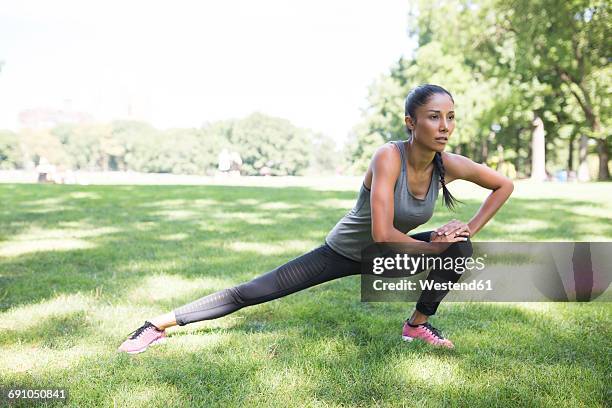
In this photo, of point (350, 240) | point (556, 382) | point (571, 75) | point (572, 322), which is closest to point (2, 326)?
point (350, 240)

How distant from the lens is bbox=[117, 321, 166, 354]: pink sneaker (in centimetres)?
359

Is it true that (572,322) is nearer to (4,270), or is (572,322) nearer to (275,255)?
(275,255)

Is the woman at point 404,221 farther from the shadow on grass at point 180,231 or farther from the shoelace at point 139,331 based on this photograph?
the shadow on grass at point 180,231

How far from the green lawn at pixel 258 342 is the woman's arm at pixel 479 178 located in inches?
35.2

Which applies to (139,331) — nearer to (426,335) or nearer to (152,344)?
(152,344)

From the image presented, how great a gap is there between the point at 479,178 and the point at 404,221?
664mm

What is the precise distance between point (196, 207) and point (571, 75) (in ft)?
77.9

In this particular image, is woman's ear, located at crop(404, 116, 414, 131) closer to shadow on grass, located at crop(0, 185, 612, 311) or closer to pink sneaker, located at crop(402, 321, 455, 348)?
pink sneaker, located at crop(402, 321, 455, 348)

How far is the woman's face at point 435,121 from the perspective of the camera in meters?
3.18

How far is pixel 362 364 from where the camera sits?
3.32 metres

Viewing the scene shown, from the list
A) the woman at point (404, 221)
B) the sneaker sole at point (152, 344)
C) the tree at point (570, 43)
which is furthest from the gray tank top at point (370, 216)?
the tree at point (570, 43)

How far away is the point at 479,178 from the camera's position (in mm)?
3648

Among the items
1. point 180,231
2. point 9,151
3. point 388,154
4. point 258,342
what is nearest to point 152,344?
point 258,342

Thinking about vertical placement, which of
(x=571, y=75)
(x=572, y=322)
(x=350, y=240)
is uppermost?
(x=571, y=75)
